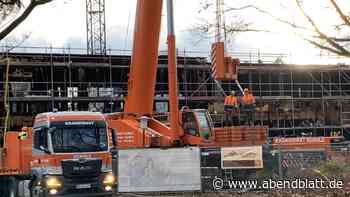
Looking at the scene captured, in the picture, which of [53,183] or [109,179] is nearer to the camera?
[53,183]

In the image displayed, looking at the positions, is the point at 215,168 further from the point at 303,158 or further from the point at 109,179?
the point at 109,179

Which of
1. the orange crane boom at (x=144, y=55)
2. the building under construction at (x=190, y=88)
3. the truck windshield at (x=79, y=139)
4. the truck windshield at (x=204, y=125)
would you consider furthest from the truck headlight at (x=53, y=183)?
the building under construction at (x=190, y=88)

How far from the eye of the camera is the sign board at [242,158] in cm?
1911

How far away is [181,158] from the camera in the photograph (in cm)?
1897

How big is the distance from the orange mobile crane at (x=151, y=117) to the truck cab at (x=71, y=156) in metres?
2.39

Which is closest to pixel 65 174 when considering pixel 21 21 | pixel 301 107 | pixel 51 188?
pixel 51 188

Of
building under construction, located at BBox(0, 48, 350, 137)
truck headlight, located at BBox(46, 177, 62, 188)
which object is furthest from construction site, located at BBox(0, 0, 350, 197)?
building under construction, located at BBox(0, 48, 350, 137)

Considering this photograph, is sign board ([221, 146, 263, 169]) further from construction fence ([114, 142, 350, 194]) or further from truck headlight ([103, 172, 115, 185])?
truck headlight ([103, 172, 115, 185])

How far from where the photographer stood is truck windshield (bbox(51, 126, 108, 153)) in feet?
58.7

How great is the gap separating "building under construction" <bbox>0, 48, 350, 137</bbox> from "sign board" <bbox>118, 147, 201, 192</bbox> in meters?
21.2

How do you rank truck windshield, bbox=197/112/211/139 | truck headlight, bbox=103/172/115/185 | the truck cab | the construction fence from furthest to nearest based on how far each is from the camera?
truck windshield, bbox=197/112/211/139, the construction fence, truck headlight, bbox=103/172/115/185, the truck cab

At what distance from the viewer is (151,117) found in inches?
847

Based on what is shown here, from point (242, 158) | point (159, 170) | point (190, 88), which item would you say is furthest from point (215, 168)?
point (190, 88)

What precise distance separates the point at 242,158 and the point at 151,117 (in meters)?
3.90
